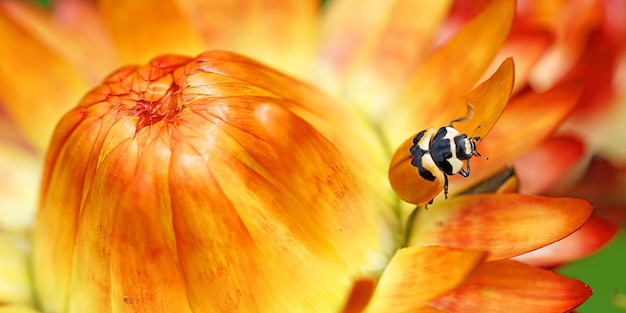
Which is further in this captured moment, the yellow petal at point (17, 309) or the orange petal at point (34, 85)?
the orange petal at point (34, 85)

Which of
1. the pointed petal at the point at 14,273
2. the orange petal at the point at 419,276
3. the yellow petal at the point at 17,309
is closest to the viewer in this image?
the orange petal at the point at 419,276

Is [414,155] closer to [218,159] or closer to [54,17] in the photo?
[218,159]

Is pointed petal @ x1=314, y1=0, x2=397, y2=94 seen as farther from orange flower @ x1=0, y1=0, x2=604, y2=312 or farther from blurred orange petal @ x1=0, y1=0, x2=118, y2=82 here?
blurred orange petal @ x1=0, y1=0, x2=118, y2=82

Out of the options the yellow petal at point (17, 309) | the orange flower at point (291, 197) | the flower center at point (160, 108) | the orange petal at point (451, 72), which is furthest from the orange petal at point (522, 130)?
the yellow petal at point (17, 309)

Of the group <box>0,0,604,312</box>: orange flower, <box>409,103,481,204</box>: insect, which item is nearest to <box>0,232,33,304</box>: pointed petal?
<box>0,0,604,312</box>: orange flower

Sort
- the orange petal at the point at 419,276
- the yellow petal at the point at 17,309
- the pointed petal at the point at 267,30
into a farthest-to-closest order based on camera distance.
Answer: the pointed petal at the point at 267,30, the yellow petal at the point at 17,309, the orange petal at the point at 419,276

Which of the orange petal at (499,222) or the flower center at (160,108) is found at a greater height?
the flower center at (160,108)

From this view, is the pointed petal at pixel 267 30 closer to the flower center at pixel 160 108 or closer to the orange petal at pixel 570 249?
the flower center at pixel 160 108

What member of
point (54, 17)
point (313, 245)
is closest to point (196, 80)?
point (313, 245)
